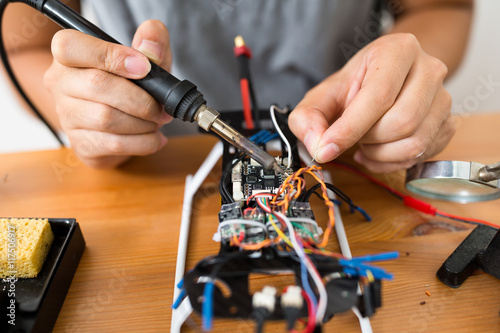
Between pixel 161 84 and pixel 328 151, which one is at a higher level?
pixel 161 84

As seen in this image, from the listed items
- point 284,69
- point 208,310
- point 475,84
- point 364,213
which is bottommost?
point 208,310

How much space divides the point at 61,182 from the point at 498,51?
1.76 m

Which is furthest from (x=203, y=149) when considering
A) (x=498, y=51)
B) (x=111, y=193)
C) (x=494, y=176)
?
(x=498, y=51)

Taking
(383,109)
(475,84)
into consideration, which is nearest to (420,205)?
(383,109)

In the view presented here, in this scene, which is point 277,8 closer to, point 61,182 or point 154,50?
point 154,50

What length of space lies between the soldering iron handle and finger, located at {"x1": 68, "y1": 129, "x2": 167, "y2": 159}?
12 centimetres

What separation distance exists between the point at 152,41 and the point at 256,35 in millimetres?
330

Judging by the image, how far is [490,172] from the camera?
0.51 m

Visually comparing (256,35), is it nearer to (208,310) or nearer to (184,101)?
(184,101)

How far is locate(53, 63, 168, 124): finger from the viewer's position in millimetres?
563

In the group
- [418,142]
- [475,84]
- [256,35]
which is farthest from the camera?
[475,84]

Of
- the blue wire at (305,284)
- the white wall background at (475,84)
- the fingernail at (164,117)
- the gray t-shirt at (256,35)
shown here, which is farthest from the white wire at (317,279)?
the white wall background at (475,84)

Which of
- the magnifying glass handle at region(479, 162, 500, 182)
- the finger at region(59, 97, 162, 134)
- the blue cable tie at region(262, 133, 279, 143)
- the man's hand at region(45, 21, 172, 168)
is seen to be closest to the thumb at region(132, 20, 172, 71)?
the man's hand at region(45, 21, 172, 168)

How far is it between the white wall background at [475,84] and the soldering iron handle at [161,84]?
3.26 feet
